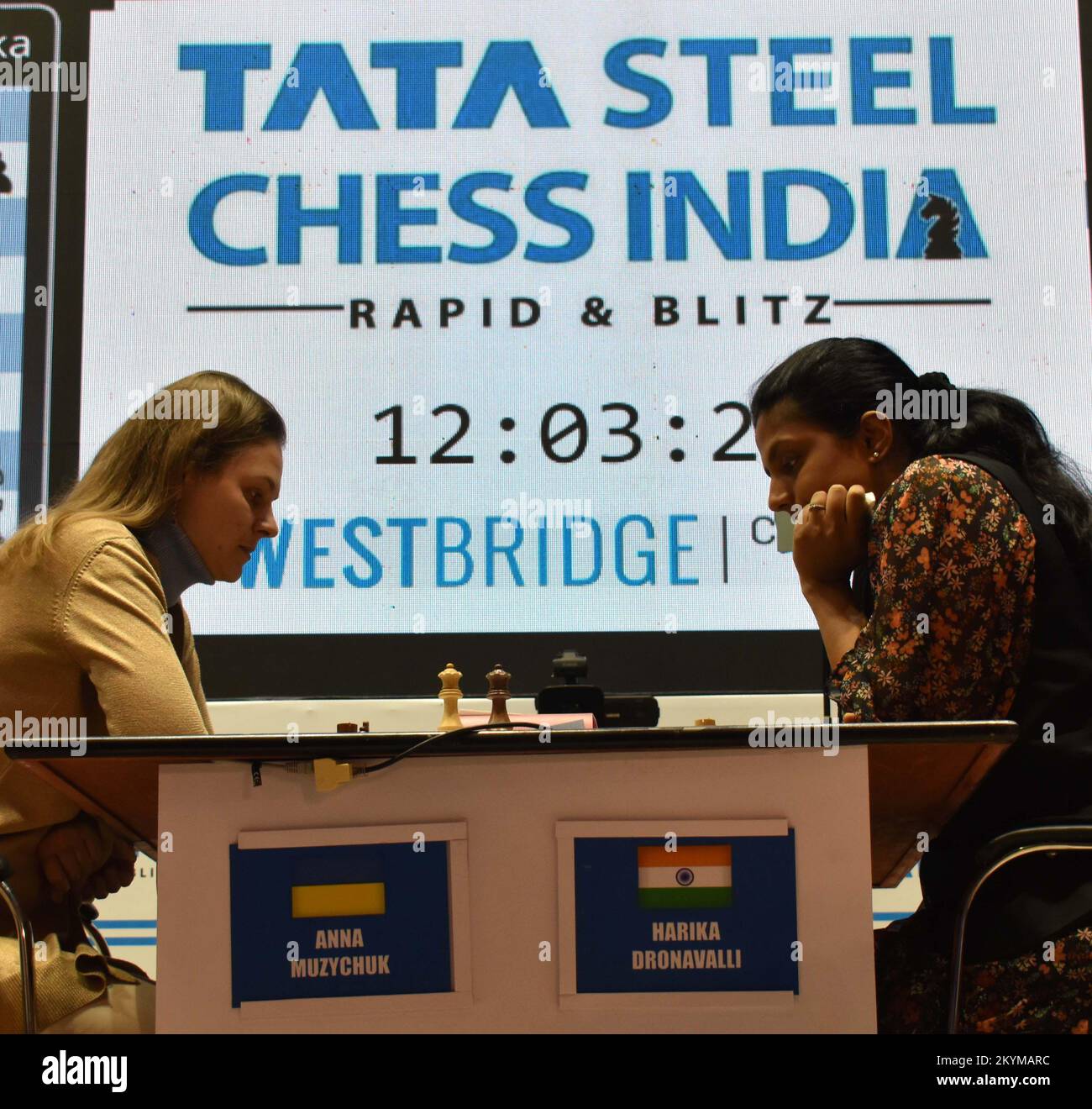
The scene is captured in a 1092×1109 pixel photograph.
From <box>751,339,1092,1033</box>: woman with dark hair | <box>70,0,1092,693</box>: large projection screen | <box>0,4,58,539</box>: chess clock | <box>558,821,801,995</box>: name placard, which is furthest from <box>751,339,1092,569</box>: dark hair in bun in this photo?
<box>0,4,58,539</box>: chess clock

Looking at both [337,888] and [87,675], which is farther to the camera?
[87,675]

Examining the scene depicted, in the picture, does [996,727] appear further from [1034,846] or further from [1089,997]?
[1089,997]

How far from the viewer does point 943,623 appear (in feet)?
5.03

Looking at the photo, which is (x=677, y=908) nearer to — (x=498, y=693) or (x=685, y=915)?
(x=685, y=915)

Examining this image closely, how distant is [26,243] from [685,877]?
2.91 meters

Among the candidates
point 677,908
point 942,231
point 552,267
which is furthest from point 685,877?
point 942,231

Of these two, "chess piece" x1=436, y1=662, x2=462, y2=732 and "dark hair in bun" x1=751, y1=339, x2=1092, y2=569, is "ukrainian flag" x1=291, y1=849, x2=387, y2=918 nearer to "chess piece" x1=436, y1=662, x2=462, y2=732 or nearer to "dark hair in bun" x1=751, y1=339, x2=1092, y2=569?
"chess piece" x1=436, y1=662, x2=462, y2=732

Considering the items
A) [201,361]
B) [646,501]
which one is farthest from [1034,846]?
[201,361]

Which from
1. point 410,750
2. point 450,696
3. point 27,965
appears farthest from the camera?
point 450,696

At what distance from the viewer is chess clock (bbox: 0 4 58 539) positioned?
3.39 m

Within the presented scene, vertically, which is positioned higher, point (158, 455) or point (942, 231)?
point (942, 231)

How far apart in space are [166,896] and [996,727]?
3.01 ft

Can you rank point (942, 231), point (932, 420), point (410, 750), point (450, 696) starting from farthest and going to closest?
1. point (942, 231)
2. point (450, 696)
3. point (932, 420)
4. point (410, 750)

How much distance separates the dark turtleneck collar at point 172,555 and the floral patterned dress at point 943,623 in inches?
45.2
